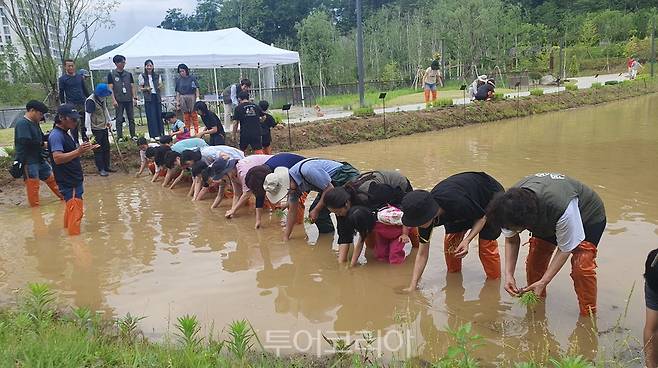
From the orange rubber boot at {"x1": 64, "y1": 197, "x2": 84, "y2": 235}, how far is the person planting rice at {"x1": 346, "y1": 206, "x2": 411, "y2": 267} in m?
3.59

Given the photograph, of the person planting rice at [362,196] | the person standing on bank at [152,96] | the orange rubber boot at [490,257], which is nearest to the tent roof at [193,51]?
the person standing on bank at [152,96]

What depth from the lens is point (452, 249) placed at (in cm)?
482

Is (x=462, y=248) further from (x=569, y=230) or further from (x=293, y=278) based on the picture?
(x=293, y=278)

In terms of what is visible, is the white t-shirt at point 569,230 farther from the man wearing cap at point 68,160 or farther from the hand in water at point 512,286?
the man wearing cap at point 68,160

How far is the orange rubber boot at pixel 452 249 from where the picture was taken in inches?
188

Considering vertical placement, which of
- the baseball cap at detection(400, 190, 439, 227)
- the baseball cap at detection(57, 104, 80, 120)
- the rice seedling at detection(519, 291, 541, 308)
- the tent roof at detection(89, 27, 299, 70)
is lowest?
the rice seedling at detection(519, 291, 541, 308)

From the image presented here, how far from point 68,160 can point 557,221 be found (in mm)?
5367

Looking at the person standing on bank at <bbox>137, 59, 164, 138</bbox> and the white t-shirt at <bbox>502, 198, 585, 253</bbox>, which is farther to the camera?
the person standing on bank at <bbox>137, 59, 164, 138</bbox>

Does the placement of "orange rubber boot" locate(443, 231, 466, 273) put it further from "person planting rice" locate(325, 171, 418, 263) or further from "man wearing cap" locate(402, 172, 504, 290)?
"person planting rice" locate(325, 171, 418, 263)

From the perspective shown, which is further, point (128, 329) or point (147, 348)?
point (128, 329)

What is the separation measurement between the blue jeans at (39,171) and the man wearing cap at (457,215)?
243 inches

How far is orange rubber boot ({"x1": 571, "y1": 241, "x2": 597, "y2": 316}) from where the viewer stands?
12.4 ft

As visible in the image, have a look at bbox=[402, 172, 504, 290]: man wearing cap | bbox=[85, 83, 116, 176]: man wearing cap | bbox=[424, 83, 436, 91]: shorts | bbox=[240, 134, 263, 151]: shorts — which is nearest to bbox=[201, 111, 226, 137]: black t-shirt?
bbox=[240, 134, 263, 151]: shorts

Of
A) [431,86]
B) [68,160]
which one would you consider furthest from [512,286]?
[431,86]
